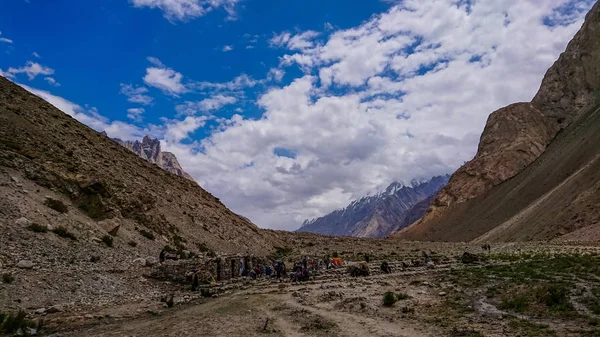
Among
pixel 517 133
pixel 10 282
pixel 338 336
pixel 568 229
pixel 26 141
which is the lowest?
pixel 338 336

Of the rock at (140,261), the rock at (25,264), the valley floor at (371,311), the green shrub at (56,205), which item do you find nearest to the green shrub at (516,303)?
the valley floor at (371,311)

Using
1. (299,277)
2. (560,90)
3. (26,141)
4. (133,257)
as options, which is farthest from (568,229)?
(560,90)

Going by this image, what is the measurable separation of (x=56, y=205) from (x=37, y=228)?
4.42 meters

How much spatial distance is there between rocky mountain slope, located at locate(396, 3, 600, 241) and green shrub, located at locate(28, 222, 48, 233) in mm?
83031

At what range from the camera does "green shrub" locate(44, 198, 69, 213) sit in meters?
Answer: 28.0

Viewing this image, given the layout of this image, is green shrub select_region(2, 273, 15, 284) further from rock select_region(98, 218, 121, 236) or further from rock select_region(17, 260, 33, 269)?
rock select_region(98, 218, 121, 236)

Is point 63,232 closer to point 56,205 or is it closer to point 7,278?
point 56,205

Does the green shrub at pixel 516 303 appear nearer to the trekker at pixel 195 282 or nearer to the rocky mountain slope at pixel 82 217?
the trekker at pixel 195 282

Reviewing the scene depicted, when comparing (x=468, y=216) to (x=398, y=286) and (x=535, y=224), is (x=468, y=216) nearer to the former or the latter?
(x=535, y=224)

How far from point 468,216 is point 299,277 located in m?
109

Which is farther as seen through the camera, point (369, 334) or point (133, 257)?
point (133, 257)

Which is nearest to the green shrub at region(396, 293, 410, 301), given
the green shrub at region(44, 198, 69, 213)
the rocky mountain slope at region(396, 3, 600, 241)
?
the green shrub at region(44, 198, 69, 213)

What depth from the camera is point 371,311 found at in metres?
17.3

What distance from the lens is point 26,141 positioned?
35469 millimetres
